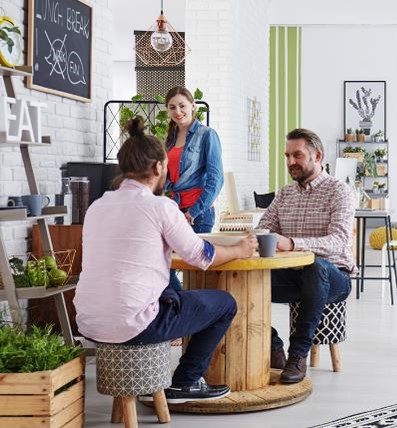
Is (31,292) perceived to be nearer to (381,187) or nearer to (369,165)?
(369,165)

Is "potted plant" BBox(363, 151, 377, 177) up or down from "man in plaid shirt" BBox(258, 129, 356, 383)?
up

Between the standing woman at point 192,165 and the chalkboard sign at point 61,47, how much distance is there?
74 centimetres

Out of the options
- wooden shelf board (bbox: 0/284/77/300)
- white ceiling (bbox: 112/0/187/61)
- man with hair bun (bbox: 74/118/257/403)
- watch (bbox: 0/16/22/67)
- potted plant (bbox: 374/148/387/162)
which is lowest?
wooden shelf board (bbox: 0/284/77/300)

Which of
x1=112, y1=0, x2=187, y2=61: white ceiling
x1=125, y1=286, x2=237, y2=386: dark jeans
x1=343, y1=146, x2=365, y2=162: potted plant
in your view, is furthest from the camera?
x1=343, y1=146, x2=365, y2=162: potted plant

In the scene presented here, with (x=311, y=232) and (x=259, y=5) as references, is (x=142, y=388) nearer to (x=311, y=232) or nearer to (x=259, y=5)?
(x=311, y=232)

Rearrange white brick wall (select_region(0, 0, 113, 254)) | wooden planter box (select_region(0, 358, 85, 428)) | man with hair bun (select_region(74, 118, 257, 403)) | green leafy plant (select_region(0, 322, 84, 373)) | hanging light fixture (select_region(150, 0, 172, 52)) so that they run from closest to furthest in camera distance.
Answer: wooden planter box (select_region(0, 358, 85, 428)), green leafy plant (select_region(0, 322, 84, 373)), man with hair bun (select_region(74, 118, 257, 403)), white brick wall (select_region(0, 0, 113, 254)), hanging light fixture (select_region(150, 0, 172, 52))

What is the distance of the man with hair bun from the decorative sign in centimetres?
74

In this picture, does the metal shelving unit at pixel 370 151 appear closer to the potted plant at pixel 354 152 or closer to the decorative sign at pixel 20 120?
the potted plant at pixel 354 152

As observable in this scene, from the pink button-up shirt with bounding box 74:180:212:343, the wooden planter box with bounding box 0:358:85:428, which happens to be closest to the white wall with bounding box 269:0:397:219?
the pink button-up shirt with bounding box 74:180:212:343

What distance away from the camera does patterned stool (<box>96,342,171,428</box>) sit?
3529 mm

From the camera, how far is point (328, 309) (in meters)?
4.82

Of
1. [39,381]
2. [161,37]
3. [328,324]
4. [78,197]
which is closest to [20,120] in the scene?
[78,197]

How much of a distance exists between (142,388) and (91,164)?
2415mm

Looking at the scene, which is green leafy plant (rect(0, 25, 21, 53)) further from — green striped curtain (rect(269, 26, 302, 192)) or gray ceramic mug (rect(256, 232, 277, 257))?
green striped curtain (rect(269, 26, 302, 192))
